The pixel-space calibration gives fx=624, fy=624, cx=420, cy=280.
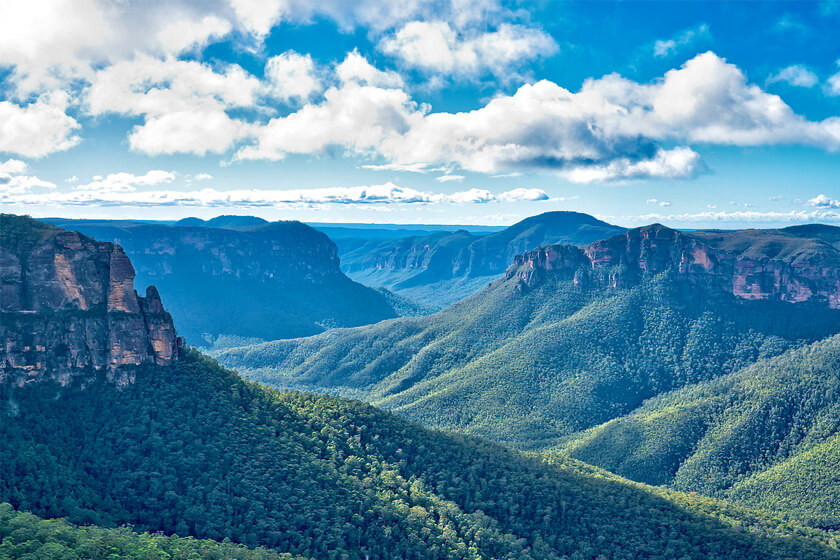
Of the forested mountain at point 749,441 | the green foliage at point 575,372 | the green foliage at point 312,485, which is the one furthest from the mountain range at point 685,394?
the green foliage at point 312,485

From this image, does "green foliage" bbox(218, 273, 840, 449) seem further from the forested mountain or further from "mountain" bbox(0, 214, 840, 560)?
"mountain" bbox(0, 214, 840, 560)

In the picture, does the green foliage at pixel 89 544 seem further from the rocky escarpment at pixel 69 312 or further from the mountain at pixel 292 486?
the rocky escarpment at pixel 69 312

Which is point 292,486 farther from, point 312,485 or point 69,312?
point 69,312

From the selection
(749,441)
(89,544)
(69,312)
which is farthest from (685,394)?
(89,544)

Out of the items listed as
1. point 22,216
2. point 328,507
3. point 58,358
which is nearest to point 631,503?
point 328,507

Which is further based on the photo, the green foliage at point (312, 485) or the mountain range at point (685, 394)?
the mountain range at point (685, 394)

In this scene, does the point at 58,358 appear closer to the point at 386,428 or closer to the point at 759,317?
the point at 386,428

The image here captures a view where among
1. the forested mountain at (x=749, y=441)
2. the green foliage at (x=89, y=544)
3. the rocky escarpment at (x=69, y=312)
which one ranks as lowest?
the forested mountain at (x=749, y=441)
